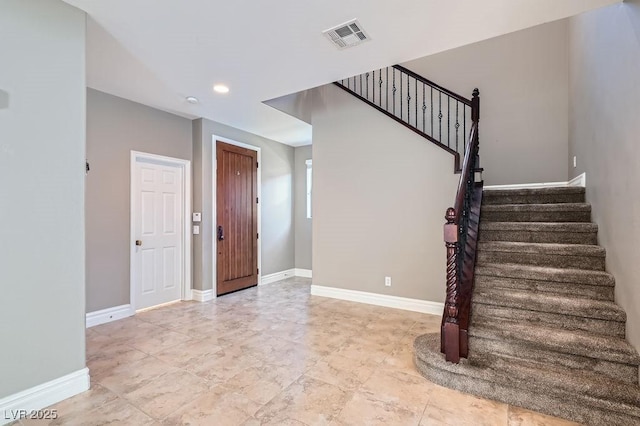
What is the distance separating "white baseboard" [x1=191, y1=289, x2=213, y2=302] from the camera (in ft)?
15.3

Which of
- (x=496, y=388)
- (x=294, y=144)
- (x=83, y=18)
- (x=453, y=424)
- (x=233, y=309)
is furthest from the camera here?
(x=294, y=144)

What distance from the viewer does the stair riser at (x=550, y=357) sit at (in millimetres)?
1984

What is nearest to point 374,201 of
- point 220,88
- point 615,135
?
Answer: point 220,88

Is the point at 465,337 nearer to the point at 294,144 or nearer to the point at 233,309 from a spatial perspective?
the point at 233,309

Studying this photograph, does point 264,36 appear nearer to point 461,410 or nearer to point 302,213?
point 461,410

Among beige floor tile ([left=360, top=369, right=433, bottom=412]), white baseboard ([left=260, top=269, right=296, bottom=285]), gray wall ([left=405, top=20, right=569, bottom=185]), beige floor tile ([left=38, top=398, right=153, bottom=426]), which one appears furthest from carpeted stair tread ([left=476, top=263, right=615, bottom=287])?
white baseboard ([left=260, top=269, right=296, bottom=285])

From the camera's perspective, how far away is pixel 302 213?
21.6 feet

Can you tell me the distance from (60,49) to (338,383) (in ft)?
10.2

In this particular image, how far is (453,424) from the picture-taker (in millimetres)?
1869

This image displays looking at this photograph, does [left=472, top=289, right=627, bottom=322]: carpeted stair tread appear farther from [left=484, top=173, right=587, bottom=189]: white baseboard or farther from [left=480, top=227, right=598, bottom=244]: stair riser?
[left=484, top=173, right=587, bottom=189]: white baseboard

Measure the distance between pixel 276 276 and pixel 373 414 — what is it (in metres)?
4.33

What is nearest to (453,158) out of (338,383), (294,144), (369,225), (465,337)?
(369,225)

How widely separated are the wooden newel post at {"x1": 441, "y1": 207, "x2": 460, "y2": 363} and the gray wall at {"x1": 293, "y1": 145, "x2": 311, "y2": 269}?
14.1 ft

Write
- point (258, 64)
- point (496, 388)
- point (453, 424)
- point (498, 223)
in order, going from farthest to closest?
point (498, 223) < point (258, 64) < point (496, 388) < point (453, 424)
